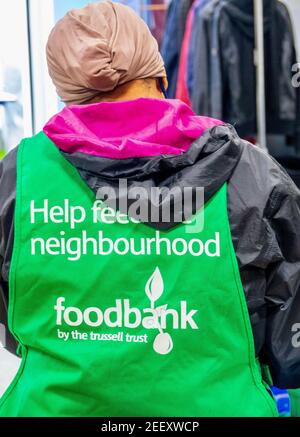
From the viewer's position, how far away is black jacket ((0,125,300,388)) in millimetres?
1140

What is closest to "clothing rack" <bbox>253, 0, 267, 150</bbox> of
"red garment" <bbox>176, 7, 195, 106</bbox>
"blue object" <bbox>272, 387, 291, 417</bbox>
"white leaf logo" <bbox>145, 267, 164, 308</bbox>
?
"red garment" <bbox>176, 7, 195, 106</bbox>

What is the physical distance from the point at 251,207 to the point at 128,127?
0.25 meters

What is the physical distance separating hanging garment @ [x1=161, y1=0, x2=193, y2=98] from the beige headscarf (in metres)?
2.17

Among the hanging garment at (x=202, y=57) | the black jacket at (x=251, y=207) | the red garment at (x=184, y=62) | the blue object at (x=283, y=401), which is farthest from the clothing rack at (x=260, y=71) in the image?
the black jacket at (x=251, y=207)

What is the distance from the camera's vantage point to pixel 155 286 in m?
1.14

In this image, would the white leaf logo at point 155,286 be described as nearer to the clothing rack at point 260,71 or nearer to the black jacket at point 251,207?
the black jacket at point 251,207

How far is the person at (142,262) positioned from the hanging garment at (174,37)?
2.30 metres

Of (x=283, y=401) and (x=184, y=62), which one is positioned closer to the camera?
(x=283, y=401)

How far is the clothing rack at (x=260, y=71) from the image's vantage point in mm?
3287

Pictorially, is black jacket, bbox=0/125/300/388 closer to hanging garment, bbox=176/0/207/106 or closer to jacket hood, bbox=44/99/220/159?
jacket hood, bbox=44/99/220/159

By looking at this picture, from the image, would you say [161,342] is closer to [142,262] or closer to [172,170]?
[142,262]

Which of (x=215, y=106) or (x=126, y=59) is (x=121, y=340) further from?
(x=215, y=106)

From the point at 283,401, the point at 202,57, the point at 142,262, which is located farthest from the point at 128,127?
the point at 202,57

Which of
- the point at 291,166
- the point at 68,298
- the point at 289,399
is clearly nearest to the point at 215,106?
the point at 291,166
